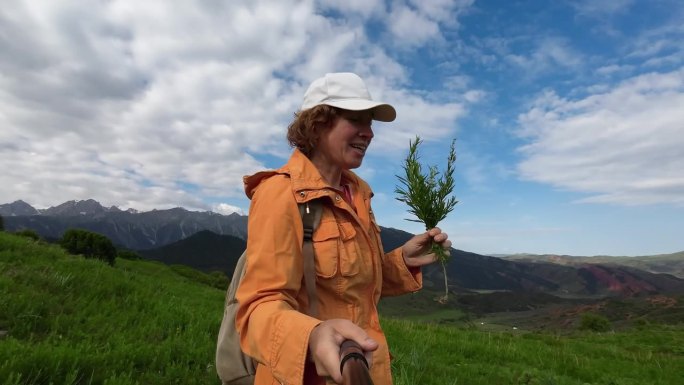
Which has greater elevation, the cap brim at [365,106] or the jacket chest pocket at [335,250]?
the cap brim at [365,106]

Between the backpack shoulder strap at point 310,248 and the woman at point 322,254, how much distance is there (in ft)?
0.14

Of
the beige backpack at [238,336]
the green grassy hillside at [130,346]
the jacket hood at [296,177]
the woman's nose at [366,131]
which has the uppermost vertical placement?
the woman's nose at [366,131]

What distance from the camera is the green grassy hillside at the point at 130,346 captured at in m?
4.59

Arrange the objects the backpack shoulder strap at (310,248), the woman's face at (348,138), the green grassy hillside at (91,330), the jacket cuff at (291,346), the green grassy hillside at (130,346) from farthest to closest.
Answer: the green grassy hillside at (130,346) → the green grassy hillside at (91,330) → the woman's face at (348,138) → the backpack shoulder strap at (310,248) → the jacket cuff at (291,346)

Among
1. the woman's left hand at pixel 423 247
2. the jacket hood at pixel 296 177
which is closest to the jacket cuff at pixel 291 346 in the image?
the jacket hood at pixel 296 177

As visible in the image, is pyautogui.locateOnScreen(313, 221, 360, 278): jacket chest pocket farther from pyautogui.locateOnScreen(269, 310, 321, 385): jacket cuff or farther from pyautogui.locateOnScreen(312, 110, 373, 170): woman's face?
pyautogui.locateOnScreen(269, 310, 321, 385): jacket cuff

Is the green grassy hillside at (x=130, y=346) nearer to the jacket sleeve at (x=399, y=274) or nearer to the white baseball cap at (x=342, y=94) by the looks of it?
the jacket sleeve at (x=399, y=274)

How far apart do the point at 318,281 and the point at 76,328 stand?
18.0ft

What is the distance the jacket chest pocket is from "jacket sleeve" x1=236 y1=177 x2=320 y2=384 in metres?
0.19

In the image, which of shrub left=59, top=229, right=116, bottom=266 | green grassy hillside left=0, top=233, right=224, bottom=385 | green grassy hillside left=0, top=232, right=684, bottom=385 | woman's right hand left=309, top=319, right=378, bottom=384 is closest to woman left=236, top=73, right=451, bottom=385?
woman's right hand left=309, top=319, right=378, bottom=384

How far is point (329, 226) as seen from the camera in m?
2.52

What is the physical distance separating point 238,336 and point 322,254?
763 mm

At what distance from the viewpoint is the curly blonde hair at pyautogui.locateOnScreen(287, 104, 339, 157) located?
9.20ft

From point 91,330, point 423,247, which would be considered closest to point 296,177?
point 423,247
